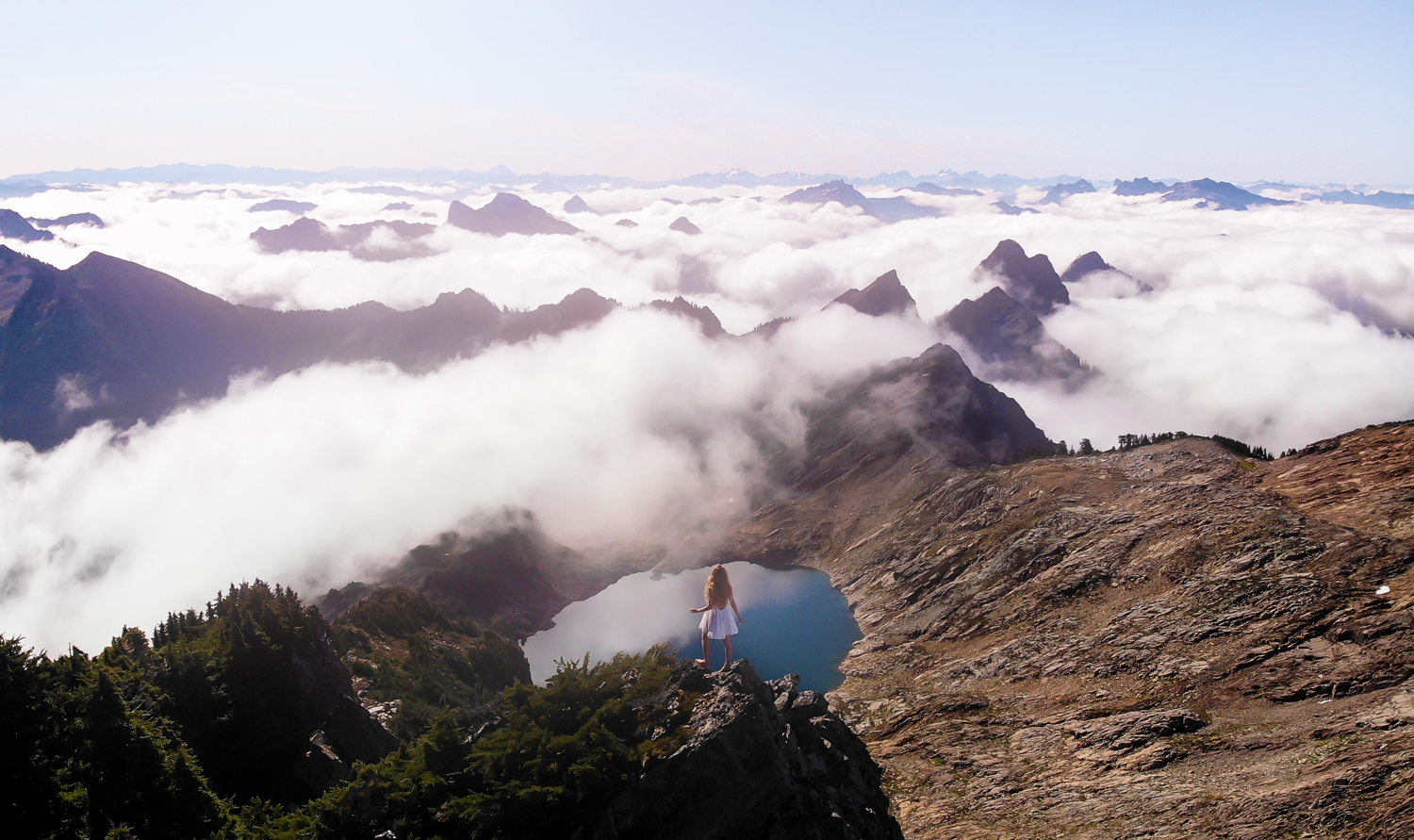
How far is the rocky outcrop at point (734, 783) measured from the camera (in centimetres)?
2880

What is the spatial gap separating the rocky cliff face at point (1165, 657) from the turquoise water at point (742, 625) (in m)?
7.28

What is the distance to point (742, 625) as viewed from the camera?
353 ft

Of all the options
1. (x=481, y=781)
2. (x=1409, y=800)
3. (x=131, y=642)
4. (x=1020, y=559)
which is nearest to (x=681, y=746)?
(x=481, y=781)

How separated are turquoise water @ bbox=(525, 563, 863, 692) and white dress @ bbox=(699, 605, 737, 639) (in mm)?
49478

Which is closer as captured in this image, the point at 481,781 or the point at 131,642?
the point at 481,781

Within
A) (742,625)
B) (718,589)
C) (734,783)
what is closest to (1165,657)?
(718,589)

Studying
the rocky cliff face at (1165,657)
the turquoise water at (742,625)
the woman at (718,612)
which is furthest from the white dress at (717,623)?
the turquoise water at (742,625)

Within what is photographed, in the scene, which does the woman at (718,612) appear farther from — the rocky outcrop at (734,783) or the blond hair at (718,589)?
the rocky outcrop at (734,783)

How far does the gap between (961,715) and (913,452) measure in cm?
12418

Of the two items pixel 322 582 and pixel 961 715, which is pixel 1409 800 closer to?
pixel 961 715

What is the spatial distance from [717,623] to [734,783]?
8377 millimetres

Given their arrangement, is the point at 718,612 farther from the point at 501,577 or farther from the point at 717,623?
the point at 501,577

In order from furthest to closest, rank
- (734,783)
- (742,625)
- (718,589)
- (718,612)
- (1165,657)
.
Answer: (742,625) < (1165,657) < (718,612) < (718,589) < (734,783)

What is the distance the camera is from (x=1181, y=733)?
49.6 metres
